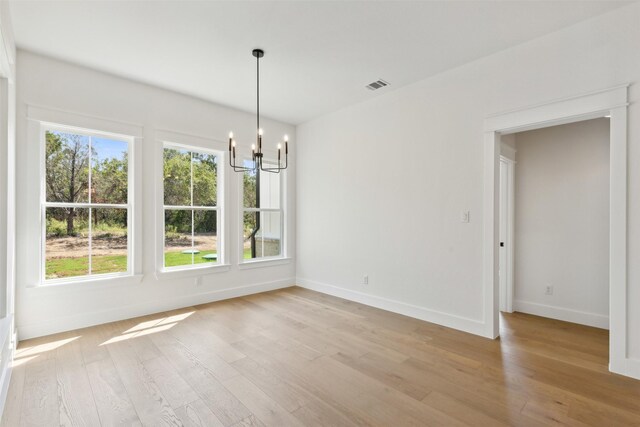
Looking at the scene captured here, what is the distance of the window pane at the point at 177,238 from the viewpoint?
13.7 feet

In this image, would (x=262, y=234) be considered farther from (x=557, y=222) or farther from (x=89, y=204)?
(x=557, y=222)

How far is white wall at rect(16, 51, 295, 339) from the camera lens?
316 cm

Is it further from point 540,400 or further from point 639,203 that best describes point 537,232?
point 540,400

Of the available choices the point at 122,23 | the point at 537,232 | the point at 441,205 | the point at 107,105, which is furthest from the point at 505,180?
the point at 107,105

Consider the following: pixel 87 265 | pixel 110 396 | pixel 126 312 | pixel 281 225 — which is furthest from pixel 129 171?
pixel 110 396

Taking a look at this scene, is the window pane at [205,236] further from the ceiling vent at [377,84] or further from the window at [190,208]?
the ceiling vent at [377,84]

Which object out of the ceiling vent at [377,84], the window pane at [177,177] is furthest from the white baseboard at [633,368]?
the window pane at [177,177]

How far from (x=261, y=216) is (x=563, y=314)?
4.43 m

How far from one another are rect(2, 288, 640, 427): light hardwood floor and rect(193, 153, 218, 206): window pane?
1.71 metres

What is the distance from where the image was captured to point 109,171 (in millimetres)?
3771

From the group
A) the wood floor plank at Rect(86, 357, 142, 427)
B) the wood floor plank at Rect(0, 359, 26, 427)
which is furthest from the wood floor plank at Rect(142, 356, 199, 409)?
the wood floor plank at Rect(0, 359, 26, 427)

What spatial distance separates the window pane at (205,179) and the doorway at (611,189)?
11.9ft

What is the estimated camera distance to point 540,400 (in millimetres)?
2129

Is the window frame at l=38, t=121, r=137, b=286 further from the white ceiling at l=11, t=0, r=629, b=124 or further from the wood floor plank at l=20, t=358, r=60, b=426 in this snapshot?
the wood floor plank at l=20, t=358, r=60, b=426
